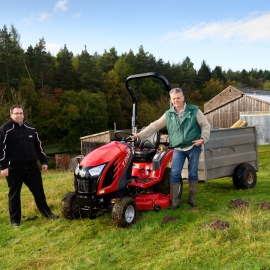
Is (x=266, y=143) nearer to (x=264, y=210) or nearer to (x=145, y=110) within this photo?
(x=264, y=210)

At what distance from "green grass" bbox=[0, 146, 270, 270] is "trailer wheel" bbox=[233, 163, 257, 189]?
42.9 inches

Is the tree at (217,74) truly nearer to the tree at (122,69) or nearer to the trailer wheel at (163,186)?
the tree at (122,69)

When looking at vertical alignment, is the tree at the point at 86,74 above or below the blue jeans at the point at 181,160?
above

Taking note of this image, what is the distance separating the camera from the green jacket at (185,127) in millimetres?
4992

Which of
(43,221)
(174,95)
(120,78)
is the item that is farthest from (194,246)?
(120,78)

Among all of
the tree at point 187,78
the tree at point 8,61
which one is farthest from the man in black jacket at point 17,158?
the tree at point 187,78

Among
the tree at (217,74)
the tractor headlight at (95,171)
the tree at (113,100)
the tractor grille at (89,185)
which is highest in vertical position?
the tree at (217,74)

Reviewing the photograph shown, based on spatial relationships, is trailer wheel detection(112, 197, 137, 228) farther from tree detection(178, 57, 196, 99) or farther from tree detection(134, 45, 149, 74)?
tree detection(134, 45, 149, 74)

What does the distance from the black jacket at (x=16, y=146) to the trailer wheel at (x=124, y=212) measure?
1663 millimetres

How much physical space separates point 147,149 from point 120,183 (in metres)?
1.27

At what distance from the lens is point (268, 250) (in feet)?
11.1

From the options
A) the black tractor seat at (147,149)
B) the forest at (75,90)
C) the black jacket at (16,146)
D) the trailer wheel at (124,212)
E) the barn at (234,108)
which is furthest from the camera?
the forest at (75,90)

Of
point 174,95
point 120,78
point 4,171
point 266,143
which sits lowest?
point 266,143

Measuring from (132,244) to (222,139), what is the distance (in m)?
3.08
